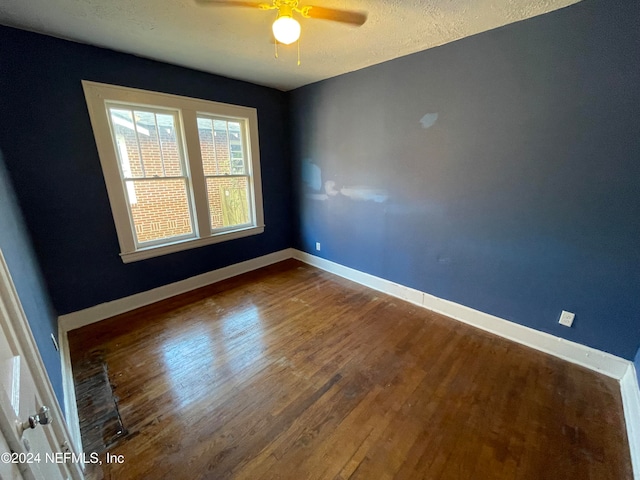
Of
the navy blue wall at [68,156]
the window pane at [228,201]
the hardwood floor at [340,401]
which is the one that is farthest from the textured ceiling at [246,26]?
the hardwood floor at [340,401]

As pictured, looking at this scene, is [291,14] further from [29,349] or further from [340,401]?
[340,401]

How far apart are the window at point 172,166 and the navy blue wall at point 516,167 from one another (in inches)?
56.7

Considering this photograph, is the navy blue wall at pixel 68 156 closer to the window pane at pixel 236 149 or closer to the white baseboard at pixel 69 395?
the window pane at pixel 236 149

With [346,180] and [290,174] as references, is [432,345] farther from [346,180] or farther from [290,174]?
[290,174]

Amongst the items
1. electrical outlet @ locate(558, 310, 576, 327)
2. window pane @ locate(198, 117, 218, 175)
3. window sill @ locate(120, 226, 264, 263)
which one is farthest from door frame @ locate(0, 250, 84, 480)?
electrical outlet @ locate(558, 310, 576, 327)

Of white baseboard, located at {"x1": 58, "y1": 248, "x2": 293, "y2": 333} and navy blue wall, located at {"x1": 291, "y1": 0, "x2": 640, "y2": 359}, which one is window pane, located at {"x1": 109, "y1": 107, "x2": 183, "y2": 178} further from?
navy blue wall, located at {"x1": 291, "y1": 0, "x2": 640, "y2": 359}

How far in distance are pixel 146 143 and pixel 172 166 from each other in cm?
31

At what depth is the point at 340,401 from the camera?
1715 mm

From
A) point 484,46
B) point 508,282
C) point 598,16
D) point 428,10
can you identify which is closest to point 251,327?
point 508,282

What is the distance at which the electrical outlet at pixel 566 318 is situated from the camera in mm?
2004

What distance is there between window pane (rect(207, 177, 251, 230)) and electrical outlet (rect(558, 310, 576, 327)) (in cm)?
352

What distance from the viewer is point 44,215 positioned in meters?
2.23

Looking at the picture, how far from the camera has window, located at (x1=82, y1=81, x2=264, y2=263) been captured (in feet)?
8.23

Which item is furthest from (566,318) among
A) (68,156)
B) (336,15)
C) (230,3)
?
(68,156)
